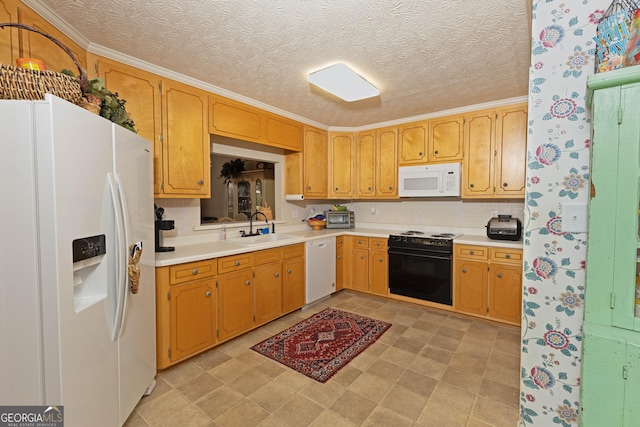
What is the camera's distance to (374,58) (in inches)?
83.7

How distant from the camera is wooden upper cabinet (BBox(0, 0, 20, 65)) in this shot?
4.39ft

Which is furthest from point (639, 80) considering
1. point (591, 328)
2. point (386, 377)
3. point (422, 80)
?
point (386, 377)

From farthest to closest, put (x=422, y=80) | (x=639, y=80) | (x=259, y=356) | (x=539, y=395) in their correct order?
1. (x=422, y=80)
2. (x=259, y=356)
3. (x=539, y=395)
4. (x=639, y=80)

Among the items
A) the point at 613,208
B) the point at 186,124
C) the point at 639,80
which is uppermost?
the point at 186,124

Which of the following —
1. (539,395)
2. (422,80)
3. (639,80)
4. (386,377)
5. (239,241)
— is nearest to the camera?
(639,80)

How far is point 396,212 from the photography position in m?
4.19

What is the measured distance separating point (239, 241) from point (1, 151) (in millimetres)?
2117

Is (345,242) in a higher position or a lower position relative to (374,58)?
lower

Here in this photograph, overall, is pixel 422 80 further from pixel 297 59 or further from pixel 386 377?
pixel 386 377

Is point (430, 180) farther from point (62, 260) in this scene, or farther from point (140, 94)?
point (62, 260)

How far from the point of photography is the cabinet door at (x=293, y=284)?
307cm

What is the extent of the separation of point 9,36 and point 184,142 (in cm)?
116

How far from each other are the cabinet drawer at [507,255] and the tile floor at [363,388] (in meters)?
0.75

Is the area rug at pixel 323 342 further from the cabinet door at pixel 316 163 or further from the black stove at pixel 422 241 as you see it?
the cabinet door at pixel 316 163
